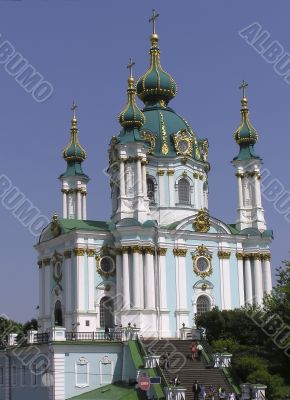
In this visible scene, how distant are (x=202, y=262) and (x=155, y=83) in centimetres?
1205

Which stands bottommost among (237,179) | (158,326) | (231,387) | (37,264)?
(231,387)

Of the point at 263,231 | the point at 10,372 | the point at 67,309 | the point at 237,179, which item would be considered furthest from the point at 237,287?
the point at 10,372

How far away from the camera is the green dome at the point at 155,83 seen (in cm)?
4966

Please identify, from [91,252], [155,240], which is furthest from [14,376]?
[155,240]

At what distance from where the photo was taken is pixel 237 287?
46.4 metres

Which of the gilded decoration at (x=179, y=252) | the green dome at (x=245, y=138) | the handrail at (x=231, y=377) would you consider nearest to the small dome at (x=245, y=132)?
the green dome at (x=245, y=138)

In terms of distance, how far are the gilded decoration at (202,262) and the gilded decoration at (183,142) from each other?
6068 millimetres

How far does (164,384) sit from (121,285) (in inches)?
423

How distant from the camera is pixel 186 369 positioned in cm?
3525

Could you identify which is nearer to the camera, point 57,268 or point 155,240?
point 155,240

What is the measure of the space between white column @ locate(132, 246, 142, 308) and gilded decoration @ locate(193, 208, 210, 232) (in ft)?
14.1

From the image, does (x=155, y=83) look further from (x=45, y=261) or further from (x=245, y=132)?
(x=45, y=261)

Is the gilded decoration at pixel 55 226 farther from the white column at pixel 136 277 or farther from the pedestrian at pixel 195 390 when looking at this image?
the pedestrian at pixel 195 390

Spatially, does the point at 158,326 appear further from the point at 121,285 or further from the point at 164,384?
the point at 164,384
